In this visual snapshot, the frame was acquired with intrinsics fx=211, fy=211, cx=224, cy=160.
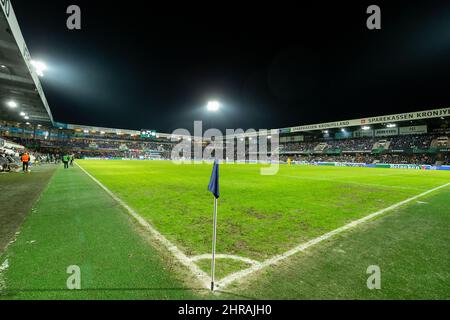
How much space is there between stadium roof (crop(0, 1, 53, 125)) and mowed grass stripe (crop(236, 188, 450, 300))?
47.9 feet

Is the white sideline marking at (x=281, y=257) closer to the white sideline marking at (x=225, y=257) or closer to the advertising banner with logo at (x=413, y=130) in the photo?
the white sideline marking at (x=225, y=257)

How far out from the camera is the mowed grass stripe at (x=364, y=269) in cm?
269

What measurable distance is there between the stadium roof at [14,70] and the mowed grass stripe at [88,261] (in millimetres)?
11038

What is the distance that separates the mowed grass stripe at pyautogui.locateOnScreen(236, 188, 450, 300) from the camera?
269 cm

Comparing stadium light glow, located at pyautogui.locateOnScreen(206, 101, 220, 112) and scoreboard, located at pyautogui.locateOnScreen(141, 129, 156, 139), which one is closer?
stadium light glow, located at pyautogui.locateOnScreen(206, 101, 220, 112)

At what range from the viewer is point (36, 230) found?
186 inches

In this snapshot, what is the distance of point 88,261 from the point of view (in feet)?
11.1

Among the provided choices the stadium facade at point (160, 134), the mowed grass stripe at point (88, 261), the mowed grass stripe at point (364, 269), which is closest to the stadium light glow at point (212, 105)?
the stadium facade at point (160, 134)

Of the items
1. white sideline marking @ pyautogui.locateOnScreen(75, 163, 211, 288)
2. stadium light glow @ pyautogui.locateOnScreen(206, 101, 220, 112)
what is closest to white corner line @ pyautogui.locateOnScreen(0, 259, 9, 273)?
white sideline marking @ pyautogui.locateOnScreen(75, 163, 211, 288)

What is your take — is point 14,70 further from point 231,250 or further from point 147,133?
point 147,133

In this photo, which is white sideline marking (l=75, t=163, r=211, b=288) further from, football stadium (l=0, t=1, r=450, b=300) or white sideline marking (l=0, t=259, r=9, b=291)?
white sideline marking (l=0, t=259, r=9, b=291)

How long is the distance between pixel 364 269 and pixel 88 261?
438 centimetres

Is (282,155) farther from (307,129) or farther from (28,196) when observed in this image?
(28,196)
